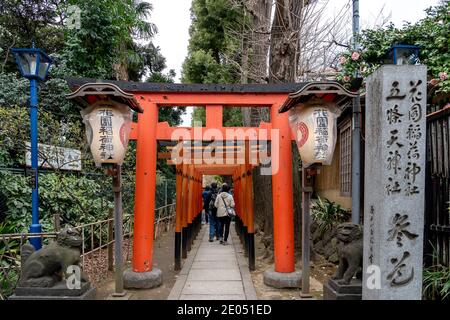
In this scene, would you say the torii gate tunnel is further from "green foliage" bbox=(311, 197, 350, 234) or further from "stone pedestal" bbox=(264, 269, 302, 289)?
"green foliage" bbox=(311, 197, 350, 234)

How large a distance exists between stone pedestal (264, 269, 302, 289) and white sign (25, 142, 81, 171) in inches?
246

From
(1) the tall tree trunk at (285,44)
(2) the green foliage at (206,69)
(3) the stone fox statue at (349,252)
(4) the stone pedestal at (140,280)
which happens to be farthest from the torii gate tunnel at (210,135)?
(2) the green foliage at (206,69)

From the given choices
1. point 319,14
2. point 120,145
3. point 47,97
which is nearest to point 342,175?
point 319,14

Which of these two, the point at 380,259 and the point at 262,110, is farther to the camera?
the point at 262,110

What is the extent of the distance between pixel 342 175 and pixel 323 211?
3.94 feet

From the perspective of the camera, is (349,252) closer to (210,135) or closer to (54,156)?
(210,135)

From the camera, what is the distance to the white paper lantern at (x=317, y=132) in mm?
5633

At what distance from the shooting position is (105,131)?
570cm

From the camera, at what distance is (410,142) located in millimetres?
4102

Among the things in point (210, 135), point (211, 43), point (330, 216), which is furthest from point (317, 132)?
point (211, 43)

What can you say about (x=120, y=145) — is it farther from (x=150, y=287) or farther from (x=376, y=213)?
(x=376, y=213)

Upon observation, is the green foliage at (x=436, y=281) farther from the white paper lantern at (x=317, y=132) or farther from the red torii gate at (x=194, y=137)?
the red torii gate at (x=194, y=137)

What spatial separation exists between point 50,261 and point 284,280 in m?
3.99

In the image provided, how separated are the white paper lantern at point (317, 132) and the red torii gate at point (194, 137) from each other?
1142mm
